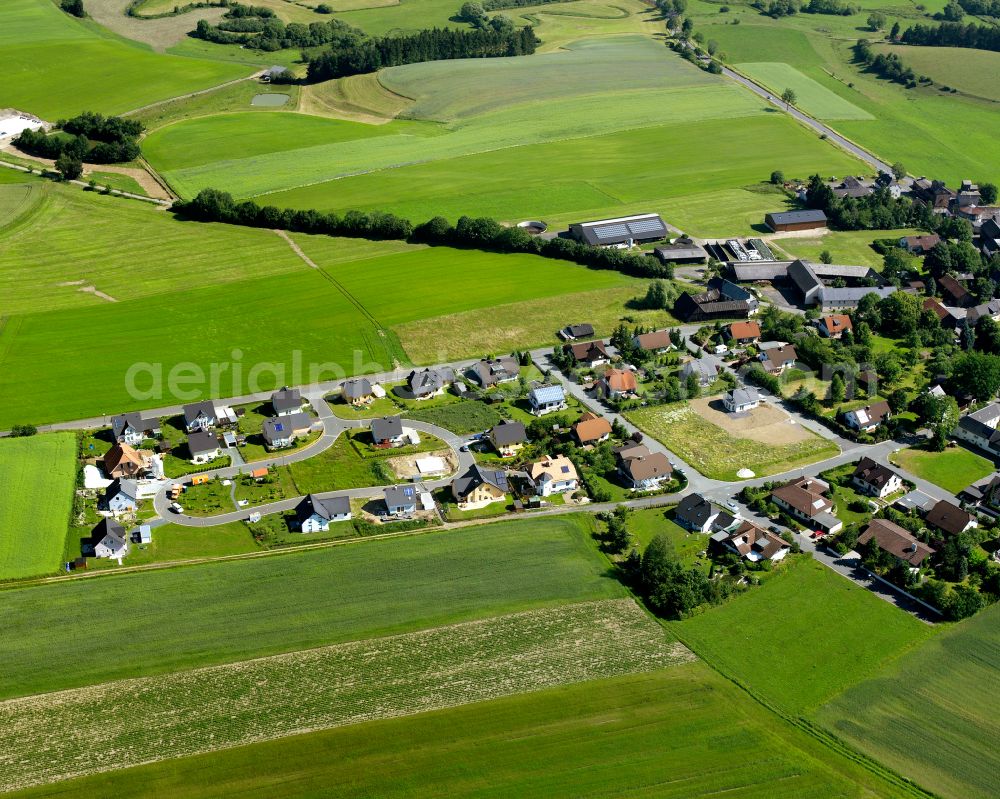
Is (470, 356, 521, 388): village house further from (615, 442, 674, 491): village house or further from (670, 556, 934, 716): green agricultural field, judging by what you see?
(670, 556, 934, 716): green agricultural field

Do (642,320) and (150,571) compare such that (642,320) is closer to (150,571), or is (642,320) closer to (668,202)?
(668,202)

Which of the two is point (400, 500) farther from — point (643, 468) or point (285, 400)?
point (643, 468)

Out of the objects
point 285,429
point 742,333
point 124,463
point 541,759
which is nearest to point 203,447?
point 124,463

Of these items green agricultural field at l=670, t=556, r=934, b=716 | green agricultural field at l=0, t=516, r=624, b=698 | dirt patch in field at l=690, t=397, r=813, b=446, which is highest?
dirt patch in field at l=690, t=397, r=813, b=446

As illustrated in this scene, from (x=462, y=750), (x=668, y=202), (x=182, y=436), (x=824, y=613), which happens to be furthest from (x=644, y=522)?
(x=668, y=202)

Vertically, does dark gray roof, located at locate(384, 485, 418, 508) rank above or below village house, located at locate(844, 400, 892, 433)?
below

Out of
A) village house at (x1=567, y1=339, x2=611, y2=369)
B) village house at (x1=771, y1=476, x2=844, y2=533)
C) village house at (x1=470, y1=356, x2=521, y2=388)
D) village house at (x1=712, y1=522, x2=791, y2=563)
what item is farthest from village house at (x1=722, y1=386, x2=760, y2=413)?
village house at (x1=712, y1=522, x2=791, y2=563)

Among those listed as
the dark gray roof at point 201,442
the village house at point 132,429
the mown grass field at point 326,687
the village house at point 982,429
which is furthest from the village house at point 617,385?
the village house at point 132,429
